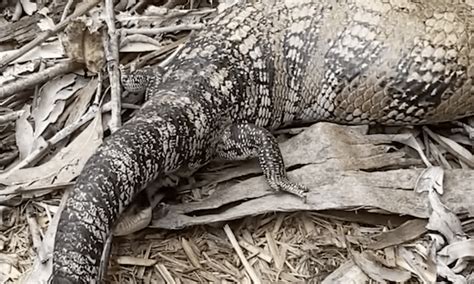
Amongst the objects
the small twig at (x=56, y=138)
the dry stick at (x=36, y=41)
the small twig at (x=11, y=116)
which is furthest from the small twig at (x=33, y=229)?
the dry stick at (x=36, y=41)

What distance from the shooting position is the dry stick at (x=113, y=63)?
3539mm

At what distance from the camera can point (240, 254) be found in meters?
3.34

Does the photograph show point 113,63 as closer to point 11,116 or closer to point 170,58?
point 170,58

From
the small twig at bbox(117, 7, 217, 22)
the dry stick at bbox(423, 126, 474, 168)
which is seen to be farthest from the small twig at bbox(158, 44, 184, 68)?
the dry stick at bbox(423, 126, 474, 168)

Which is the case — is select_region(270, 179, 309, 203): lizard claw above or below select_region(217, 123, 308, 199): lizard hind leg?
below

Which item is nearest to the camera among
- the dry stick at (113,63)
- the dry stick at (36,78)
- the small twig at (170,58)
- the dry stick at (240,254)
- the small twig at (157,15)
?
the dry stick at (240,254)

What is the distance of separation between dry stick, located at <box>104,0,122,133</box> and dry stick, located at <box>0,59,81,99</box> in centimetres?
16

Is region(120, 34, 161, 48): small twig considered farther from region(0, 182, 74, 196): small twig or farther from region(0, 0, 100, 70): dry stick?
region(0, 182, 74, 196): small twig

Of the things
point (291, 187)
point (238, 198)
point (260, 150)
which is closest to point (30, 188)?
point (238, 198)

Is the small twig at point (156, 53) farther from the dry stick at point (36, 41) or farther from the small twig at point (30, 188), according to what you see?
the small twig at point (30, 188)

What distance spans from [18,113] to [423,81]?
1.73m

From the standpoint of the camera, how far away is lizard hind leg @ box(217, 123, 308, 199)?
135 inches

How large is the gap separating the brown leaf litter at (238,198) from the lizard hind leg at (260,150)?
6 cm

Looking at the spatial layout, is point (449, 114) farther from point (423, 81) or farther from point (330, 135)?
point (330, 135)
